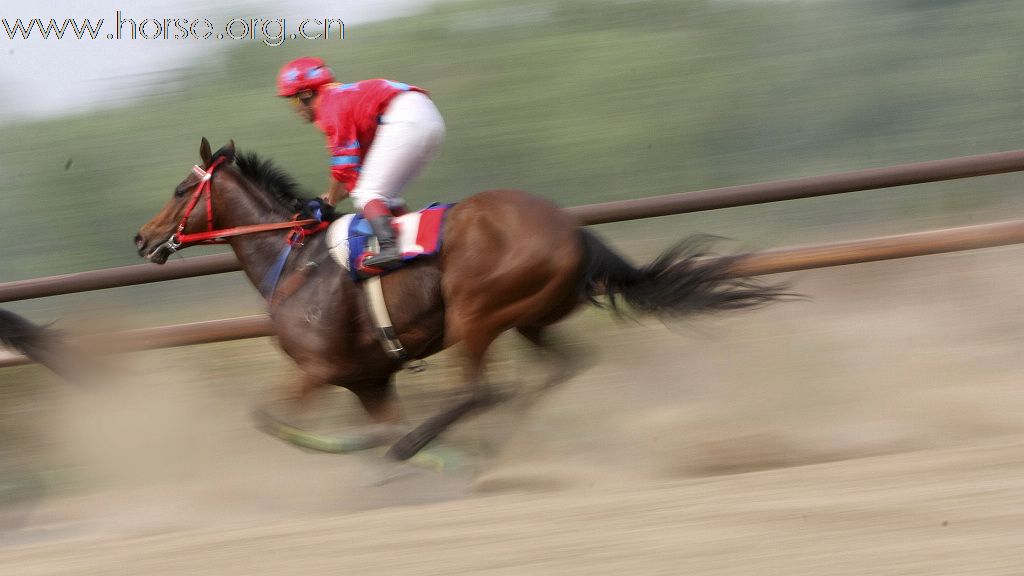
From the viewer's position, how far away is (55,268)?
6.64 metres

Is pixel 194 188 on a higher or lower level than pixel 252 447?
higher

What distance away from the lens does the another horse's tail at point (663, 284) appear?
4094 mm

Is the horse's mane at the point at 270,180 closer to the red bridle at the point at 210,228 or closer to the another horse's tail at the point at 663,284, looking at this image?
the red bridle at the point at 210,228

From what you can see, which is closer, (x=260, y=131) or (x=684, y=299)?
(x=684, y=299)

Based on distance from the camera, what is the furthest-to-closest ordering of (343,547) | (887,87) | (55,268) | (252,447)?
1. (887,87)
2. (55,268)
3. (252,447)
4. (343,547)

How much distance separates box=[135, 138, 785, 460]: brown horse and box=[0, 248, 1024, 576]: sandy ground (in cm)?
32

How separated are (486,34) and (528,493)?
15.1ft

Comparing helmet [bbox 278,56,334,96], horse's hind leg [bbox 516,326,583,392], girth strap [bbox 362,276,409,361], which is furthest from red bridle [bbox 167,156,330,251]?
horse's hind leg [bbox 516,326,583,392]

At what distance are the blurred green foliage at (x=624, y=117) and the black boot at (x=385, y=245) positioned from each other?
2.27m

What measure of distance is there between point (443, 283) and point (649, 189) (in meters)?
3.04

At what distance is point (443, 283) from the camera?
13.7 ft

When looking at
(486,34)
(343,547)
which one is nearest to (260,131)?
(486,34)

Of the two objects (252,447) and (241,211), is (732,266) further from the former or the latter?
(252,447)

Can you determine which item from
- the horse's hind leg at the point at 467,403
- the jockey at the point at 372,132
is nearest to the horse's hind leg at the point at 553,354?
the horse's hind leg at the point at 467,403
